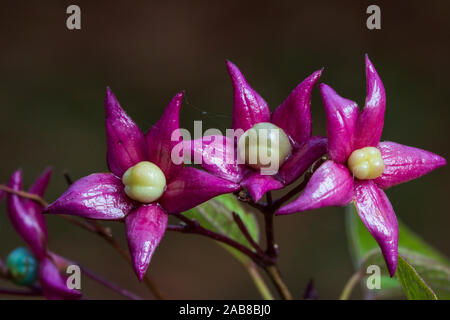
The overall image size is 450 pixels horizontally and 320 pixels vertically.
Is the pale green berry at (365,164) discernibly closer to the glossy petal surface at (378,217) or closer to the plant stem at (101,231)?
the glossy petal surface at (378,217)

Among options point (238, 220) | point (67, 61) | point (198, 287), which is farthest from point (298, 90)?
point (67, 61)

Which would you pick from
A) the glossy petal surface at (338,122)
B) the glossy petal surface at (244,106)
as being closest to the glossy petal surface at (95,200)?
the glossy petal surface at (244,106)

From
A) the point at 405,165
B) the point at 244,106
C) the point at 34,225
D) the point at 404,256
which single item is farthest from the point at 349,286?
the point at 34,225

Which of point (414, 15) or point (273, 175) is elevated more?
point (414, 15)
